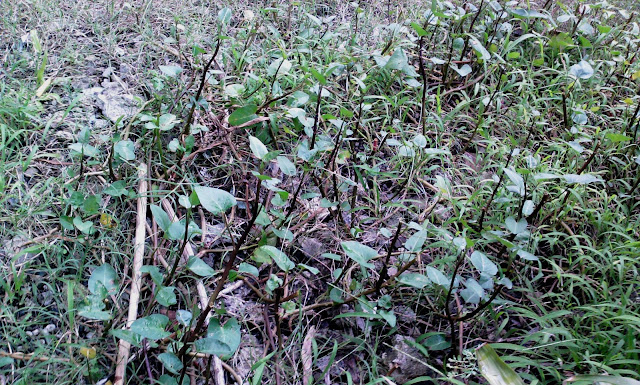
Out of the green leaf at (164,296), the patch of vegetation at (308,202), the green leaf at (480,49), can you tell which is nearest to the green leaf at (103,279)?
the patch of vegetation at (308,202)

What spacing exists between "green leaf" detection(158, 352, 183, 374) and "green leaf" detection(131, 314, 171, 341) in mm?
46

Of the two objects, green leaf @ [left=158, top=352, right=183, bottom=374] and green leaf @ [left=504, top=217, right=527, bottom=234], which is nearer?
green leaf @ [left=158, top=352, right=183, bottom=374]

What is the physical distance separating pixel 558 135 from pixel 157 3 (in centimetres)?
206

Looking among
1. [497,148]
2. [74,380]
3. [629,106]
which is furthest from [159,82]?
[629,106]

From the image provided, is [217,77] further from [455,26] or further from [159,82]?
[455,26]

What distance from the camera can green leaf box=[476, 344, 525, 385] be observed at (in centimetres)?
136

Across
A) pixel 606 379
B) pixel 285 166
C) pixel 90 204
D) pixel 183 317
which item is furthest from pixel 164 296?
pixel 606 379

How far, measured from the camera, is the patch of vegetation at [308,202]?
1457 mm

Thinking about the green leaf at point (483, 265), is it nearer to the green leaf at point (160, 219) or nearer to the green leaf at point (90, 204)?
the green leaf at point (160, 219)

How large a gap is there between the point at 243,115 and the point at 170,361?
0.94 meters

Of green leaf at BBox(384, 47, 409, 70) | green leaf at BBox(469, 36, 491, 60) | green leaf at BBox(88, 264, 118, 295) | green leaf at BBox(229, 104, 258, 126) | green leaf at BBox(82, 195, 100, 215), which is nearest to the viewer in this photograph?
green leaf at BBox(88, 264, 118, 295)

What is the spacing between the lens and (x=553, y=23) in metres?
2.58

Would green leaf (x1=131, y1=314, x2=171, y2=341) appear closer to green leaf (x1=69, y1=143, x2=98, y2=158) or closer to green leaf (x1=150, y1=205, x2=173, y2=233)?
green leaf (x1=150, y1=205, x2=173, y2=233)

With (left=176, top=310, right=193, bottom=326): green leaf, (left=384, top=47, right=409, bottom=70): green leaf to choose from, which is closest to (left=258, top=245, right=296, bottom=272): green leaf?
(left=176, top=310, right=193, bottom=326): green leaf
